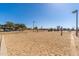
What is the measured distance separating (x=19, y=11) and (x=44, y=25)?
47 centimetres

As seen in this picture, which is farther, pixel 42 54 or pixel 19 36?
pixel 19 36

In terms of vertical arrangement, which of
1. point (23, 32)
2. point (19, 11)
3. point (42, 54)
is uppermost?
point (19, 11)

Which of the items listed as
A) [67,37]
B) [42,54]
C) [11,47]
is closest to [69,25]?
[67,37]

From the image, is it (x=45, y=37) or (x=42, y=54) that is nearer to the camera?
(x=42, y=54)

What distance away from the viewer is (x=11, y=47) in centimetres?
509

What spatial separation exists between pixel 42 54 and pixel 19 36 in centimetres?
62

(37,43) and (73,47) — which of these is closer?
(73,47)

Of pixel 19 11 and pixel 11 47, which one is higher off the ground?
pixel 19 11

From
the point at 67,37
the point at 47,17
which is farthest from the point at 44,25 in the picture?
the point at 67,37

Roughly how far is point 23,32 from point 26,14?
0.34 meters

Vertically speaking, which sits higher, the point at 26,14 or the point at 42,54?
the point at 26,14

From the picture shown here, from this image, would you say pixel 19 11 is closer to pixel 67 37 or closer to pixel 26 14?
pixel 26 14

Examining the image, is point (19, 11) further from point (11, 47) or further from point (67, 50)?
point (67, 50)

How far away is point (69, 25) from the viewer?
16.4 feet
